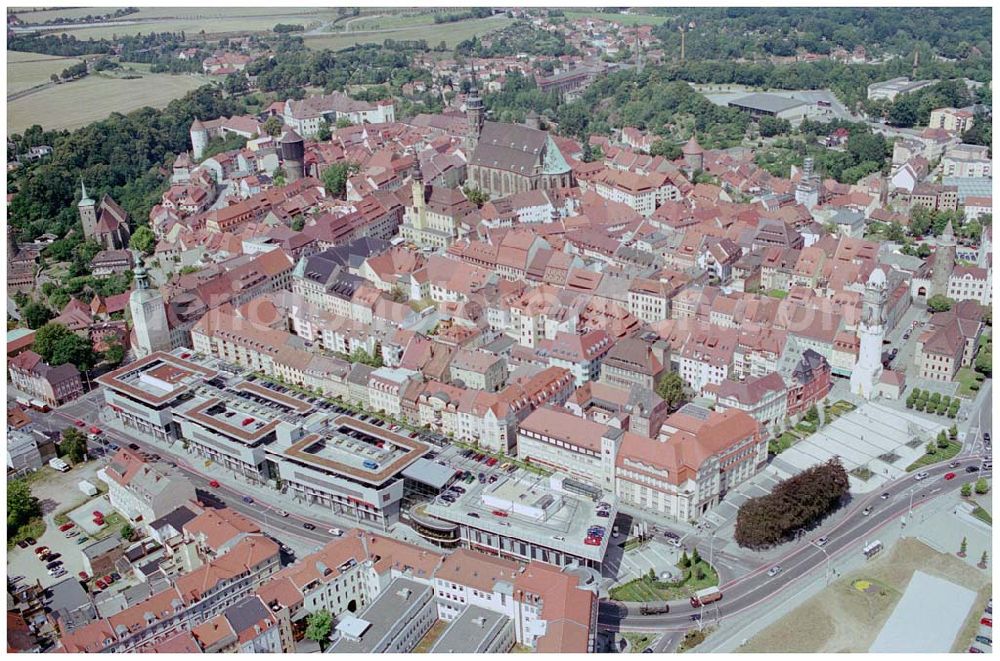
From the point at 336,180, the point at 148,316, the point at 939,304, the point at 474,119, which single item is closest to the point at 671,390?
the point at 939,304

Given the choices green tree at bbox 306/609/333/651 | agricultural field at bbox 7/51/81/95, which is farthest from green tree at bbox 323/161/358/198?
agricultural field at bbox 7/51/81/95

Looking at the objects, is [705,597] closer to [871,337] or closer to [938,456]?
[938,456]

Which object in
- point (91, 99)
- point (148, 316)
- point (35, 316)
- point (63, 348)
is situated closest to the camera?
point (63, 348)

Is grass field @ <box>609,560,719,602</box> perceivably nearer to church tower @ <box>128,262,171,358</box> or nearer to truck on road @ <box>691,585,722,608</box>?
truck on road @ <box>691,585,722,608</box>

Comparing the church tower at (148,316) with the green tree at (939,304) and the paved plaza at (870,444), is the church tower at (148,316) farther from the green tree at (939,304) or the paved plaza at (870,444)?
the green tree at (939,304)

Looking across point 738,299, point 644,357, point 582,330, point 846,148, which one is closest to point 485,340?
point 582,330

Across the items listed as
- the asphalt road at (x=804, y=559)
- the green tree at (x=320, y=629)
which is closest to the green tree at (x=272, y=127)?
the green tree at (x=320, y=629)

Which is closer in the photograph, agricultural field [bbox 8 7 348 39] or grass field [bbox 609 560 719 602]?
grass field [bbox 609 560 719 602]
